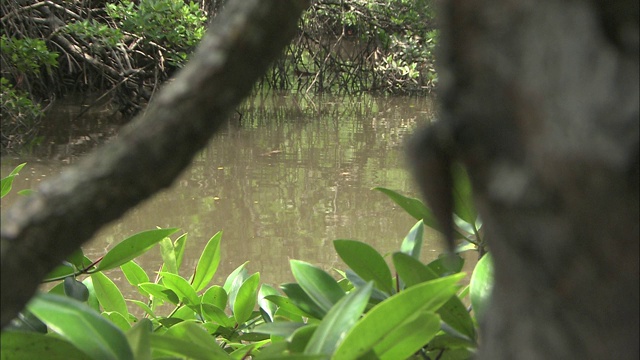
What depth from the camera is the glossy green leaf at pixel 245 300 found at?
1.37 metres

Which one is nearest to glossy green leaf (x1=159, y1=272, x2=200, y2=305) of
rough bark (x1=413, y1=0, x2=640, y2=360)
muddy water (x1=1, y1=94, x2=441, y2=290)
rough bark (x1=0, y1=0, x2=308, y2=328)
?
rough bark (x1=0, y1=0, x2=308, y2=328)

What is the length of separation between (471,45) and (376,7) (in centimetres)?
977

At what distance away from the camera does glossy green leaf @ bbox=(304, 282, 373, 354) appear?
86 centimetres

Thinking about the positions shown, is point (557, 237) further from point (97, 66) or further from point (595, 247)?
point (97, 66)

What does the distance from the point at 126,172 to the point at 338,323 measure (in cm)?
33

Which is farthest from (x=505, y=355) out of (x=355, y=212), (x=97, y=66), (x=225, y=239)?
(x=97, y=66)

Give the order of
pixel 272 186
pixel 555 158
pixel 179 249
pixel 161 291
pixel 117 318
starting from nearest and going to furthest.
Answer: pixel 555 158
pixel 117 318
pixel 161 291
pixel 179 249
pixel 272 186

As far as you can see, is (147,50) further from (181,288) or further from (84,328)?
(84,328)

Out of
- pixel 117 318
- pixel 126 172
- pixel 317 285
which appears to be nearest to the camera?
pixel 126 172

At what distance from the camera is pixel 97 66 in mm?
7254

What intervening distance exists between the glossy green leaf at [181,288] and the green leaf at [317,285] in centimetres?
38

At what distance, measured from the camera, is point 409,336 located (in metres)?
0.84

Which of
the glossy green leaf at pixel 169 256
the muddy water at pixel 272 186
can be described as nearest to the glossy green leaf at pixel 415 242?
the glossy green leaf at pixel 169 256

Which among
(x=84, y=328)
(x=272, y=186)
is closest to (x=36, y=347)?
(x=84, y=328)
